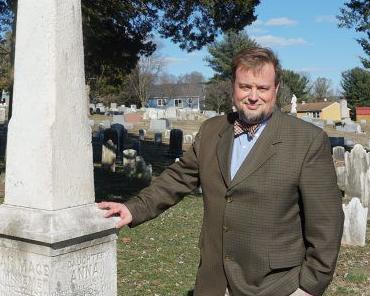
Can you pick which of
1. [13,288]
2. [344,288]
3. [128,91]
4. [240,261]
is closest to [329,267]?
[240,261]

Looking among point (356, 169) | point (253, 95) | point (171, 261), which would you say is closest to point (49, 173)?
point (253, 95)

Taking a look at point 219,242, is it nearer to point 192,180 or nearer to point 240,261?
point 240,261

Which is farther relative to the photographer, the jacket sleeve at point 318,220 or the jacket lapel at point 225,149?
the jacket lapel at point 225,149

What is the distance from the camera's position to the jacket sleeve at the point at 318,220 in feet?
8.45

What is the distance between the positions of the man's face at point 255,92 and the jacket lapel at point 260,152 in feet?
0.26

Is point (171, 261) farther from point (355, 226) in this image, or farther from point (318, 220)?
point (318, 220)

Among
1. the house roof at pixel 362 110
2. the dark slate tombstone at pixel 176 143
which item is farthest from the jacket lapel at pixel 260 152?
the house roof at pixel 362 110

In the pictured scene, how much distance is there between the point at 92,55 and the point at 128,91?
54.5 m

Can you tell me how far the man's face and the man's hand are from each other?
0.89 metres

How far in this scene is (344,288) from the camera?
248 inches

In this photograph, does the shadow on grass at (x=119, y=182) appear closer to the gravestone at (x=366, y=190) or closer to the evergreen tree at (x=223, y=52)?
the gravestone at (x=366, y=190)

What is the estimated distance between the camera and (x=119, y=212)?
3178 millimetres

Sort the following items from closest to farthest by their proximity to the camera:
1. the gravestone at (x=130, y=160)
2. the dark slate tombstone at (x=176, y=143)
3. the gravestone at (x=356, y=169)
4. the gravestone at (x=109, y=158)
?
the gravestone at (x=356, y=169), the gravestone at (x=130, y=160), the gravestone at (x=109, y=158), the dark slate tombstone at (x=176, y=143)

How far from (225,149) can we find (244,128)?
0.14 m
